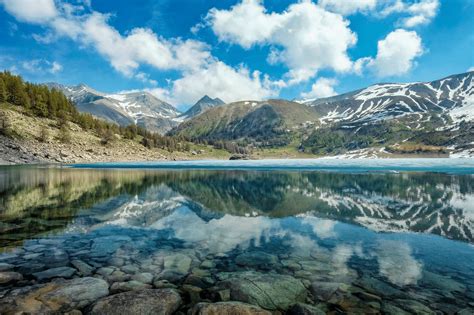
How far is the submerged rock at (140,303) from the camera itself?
9.84m

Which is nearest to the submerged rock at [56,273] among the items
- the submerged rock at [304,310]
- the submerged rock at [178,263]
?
the submerged rock at [178,263]

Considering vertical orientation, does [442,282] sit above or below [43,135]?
below

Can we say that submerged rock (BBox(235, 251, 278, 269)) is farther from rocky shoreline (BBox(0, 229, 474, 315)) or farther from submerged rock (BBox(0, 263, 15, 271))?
submerged rock (BBox(0, 263, 15, 271))

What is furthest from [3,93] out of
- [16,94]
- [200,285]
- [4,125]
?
[200,285]

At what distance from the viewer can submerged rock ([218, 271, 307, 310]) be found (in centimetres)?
1108

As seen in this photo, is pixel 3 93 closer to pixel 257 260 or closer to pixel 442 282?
pixel 257 260

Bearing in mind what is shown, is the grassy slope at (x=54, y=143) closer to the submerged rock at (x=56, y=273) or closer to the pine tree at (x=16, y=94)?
the pine tree at (x=16, y=94)

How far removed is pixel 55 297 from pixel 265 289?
7811mm

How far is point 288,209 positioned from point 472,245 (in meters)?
16.3

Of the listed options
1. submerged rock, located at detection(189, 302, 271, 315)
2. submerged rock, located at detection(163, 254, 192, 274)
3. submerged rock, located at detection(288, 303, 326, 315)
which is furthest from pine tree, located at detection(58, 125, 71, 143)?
submerged rock, located at detection(288, 303, 326, 315)

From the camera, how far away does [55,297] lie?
10.7 metres

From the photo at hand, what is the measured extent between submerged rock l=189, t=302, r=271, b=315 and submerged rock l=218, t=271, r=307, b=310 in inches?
34.4

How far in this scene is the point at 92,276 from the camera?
43.8 ft

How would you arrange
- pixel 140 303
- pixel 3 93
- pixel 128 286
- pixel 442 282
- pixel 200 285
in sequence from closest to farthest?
pixel 140 303 → pixel 128 286 → pixel 200 285 → pixel 442 282 → pixel 3 93
